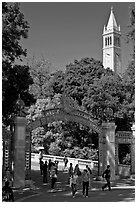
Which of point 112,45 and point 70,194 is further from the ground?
point 112,45

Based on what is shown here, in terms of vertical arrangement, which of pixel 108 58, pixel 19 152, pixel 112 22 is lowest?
pixel 19 152

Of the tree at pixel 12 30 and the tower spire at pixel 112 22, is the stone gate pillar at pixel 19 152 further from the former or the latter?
the tower spire at pixel 112 22

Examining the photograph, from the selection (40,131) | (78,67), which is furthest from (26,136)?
(78,67)

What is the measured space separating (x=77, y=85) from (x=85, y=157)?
915 centimetres

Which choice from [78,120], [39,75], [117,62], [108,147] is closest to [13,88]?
[78,120]

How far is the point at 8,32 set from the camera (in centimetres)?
Result: 1563

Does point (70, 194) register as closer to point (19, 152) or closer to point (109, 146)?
point (19, 152)

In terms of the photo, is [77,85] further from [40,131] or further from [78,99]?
[40,131]

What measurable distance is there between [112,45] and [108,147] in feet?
341

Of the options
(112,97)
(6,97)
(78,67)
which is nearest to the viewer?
(6,97)

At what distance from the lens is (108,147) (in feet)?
71.6

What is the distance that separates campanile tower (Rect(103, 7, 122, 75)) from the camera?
120125 millimetres

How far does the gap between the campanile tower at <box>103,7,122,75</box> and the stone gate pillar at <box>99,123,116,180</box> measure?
9762 centimetres

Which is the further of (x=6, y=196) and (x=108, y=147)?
(x=108, y=147)
